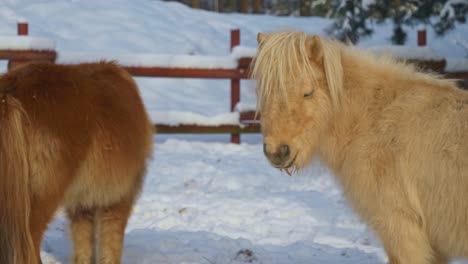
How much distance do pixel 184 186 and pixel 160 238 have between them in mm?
1918

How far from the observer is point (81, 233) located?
15.0ft

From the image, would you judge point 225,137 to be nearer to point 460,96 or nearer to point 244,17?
point 460,96

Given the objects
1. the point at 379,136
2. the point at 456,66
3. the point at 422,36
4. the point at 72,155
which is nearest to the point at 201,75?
the point at 456,66

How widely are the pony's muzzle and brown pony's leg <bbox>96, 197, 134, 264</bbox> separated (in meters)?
1.35

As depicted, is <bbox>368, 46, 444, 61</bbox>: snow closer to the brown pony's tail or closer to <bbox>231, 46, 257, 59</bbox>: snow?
<bbox>231, 46, 257, 59</bbox>: snow

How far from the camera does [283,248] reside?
5289 millimetres

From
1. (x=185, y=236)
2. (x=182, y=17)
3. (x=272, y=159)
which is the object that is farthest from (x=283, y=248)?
(x=182, y=17)

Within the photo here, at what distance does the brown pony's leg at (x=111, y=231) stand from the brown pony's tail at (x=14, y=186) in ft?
2.67

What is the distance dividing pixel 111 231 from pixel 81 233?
234 millimetres

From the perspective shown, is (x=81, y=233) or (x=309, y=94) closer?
(x=309, y=94)

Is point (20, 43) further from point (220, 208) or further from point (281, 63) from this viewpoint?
point (281, 63)

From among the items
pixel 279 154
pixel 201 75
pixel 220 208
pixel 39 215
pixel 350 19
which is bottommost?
pixel 220 208

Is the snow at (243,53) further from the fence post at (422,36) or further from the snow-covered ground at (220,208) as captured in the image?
the fence post at (422,36)

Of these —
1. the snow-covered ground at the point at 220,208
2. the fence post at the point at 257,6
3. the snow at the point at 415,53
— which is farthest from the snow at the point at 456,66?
the fence post at the point at 257,6
